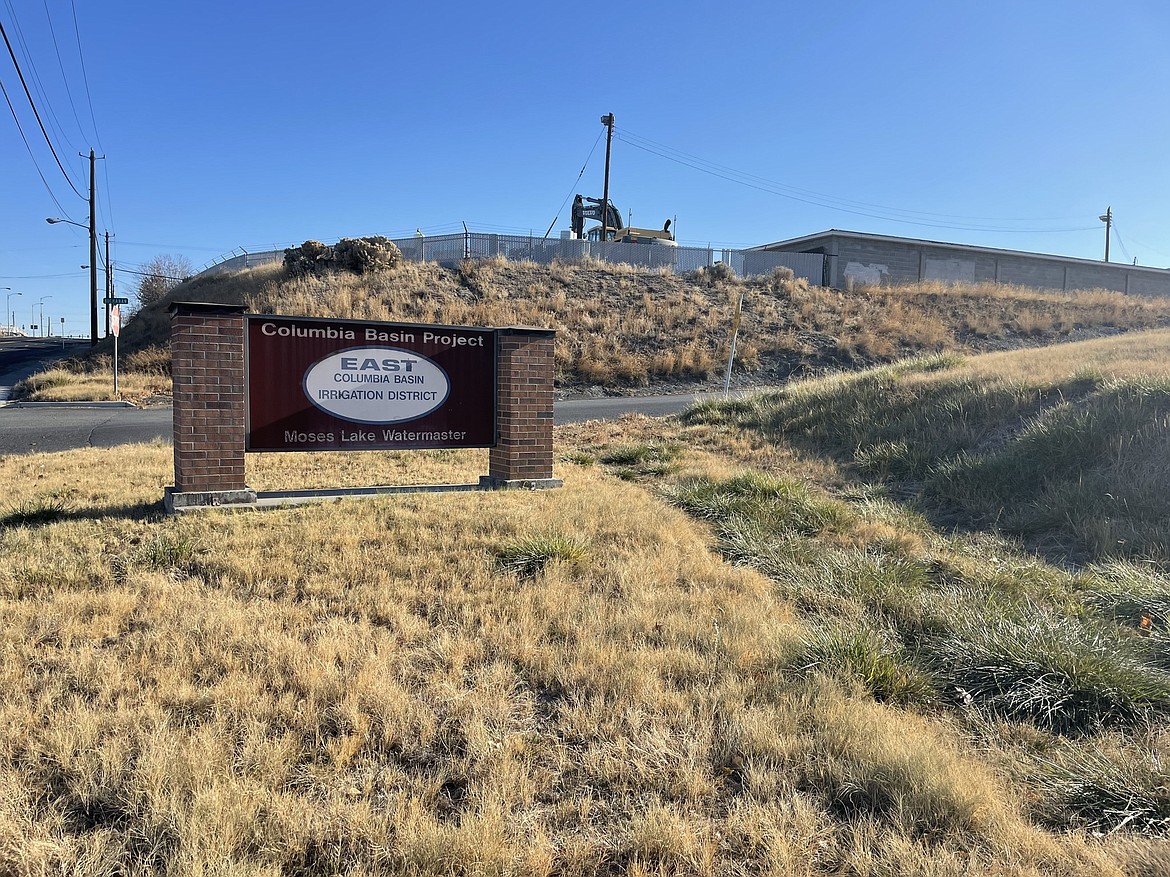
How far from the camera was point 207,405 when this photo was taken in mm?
6922

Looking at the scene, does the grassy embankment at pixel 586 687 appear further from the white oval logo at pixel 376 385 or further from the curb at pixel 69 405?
the curb at pixel 69 405

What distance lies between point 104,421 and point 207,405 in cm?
1215

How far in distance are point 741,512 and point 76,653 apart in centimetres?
556

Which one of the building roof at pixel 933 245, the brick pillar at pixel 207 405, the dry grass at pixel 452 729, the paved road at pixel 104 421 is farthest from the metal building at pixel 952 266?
the dry grass at pixel 452 729

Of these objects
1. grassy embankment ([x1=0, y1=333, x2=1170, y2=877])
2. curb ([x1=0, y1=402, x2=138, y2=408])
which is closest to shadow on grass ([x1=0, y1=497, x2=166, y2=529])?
grassy embankment ([x1=0, y1=333, x2=1170, y2=877])

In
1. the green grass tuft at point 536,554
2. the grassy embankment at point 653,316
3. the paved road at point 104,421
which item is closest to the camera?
the green grass tuft at point 536,554

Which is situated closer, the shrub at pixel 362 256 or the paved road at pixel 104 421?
the paved road at pixel 104 421

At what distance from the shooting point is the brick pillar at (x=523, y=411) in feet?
27.8

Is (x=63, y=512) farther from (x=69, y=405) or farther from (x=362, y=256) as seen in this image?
(x=362, y=256)

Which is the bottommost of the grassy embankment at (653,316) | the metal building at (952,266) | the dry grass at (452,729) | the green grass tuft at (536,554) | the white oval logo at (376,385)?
the dry grass at (452,729)

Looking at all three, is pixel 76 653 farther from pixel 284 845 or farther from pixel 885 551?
pixel 885 551

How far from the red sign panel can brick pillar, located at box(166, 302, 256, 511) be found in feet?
0.62

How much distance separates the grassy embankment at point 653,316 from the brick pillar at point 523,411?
54.1 ft

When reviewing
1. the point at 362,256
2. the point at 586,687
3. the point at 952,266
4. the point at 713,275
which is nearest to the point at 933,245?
the point at 952,266
